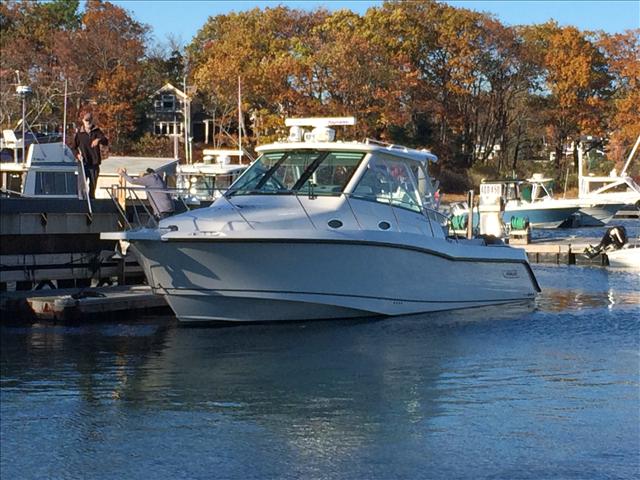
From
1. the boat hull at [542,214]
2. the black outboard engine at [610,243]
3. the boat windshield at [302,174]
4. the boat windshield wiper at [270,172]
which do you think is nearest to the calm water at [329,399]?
the boat windshield at [302,174]

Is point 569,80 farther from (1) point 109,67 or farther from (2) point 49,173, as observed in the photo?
(2) point 49,173

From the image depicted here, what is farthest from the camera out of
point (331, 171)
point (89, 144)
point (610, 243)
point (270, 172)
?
point (610, 243)

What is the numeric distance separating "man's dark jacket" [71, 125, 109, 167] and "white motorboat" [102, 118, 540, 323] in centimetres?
279

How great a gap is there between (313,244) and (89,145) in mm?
5182

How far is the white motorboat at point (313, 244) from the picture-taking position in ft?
61.5

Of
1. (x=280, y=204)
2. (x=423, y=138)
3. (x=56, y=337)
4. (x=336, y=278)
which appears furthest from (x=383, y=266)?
(x=423, y=138)

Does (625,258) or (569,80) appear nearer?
(625,258)

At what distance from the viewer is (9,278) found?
2108cm

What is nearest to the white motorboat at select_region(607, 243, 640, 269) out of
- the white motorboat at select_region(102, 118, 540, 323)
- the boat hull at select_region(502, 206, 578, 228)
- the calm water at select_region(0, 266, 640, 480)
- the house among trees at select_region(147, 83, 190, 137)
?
the calm water at select_region(0, 266, 640, 480)

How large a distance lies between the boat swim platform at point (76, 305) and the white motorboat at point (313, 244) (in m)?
1.17

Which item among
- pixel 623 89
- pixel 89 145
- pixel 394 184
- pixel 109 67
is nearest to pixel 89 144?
pixel 89 145

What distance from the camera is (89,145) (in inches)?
832

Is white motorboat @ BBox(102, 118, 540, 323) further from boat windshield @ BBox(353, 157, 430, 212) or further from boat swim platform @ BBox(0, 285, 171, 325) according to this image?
boat swim platform @ BBox(0, 285, 171, 325)

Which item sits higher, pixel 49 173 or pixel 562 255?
pixel 49 173
